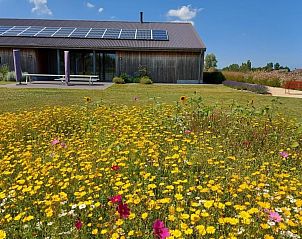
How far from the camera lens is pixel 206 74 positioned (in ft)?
90.4

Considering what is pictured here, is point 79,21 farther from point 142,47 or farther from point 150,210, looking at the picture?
point 150,210

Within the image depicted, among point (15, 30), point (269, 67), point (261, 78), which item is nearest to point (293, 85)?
point (261, 78)

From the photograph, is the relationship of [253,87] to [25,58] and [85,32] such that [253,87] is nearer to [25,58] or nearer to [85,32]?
[85,32]

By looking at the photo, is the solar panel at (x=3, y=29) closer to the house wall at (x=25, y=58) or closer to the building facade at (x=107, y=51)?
the building facade at (x=107, y=51)

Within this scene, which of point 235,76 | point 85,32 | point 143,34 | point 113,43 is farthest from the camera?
point 235,76

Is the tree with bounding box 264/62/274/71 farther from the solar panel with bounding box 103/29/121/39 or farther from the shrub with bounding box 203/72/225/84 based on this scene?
the solar panel with bounding box 103/29/121/39

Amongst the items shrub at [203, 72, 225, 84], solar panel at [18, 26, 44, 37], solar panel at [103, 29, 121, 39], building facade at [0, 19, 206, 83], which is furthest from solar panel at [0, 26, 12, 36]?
shrub at [203, 72, 225, 84]

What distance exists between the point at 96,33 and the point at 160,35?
5523 millimetres

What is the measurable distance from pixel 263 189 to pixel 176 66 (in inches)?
857

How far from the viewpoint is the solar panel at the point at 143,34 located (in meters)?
24.5

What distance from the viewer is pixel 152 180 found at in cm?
266

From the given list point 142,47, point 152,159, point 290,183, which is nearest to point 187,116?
point 152,159

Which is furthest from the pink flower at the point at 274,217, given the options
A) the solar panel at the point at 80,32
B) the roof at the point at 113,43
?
the solar panel at the point at 80,32

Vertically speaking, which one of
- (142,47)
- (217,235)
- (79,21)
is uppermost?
(79,21)
